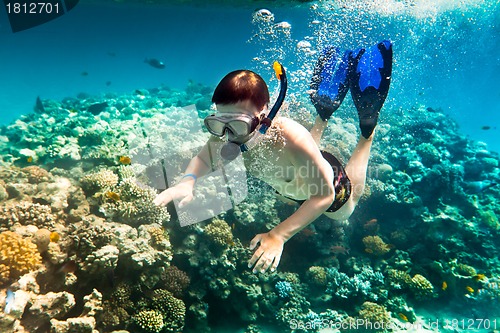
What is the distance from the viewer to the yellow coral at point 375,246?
24.2 ft

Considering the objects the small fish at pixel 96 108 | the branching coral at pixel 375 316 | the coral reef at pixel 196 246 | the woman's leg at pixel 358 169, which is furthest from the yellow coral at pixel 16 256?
the small fish at pixel 96 108

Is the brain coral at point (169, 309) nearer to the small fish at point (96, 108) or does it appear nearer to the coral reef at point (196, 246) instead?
the coral reef at point (196, 246)

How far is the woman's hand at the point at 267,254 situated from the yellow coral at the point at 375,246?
238 inches

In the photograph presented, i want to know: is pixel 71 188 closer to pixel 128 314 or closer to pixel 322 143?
pixel 128 314

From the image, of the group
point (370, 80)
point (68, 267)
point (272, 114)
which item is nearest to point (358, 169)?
point (370, 80)

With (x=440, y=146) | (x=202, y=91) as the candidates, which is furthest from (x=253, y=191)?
(x=202, y=91)

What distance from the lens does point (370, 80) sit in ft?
15.9

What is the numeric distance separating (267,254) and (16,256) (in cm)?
300

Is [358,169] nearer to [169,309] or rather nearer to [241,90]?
[241,90]

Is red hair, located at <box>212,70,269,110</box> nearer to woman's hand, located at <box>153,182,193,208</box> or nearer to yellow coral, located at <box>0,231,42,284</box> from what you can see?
woman's hand, located at <box>153,182,193,208</box>

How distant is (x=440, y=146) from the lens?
1322 cm

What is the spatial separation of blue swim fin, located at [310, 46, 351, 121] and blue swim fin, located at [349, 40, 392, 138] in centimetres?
17

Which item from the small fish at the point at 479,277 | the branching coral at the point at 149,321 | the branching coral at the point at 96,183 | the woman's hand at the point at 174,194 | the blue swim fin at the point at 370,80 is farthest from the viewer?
the small fish at the point at 479,277

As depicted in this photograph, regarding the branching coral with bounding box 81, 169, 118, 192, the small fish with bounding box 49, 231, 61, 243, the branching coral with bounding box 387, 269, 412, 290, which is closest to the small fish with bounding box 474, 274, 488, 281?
the branching coral with bounding box 387, 269, 412, 290
